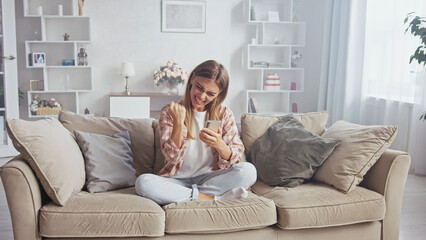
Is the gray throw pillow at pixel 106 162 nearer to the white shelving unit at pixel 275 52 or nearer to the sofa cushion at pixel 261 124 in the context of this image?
the sofa cushion at pixel 261 124

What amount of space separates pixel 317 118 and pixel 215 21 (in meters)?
3.04

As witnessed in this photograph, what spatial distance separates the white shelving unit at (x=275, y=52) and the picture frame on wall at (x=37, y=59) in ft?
8.14

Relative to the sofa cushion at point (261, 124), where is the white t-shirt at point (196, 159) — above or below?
below

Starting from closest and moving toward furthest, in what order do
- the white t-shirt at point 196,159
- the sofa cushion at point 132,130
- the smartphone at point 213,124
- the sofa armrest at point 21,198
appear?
the sofa armrest at point 21,198 → the smartphone at point 213,124 → the white t-shirt at point 196,159 → the sofa cushion at point 132,130

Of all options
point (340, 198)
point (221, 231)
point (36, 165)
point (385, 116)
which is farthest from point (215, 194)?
point (385, 116)

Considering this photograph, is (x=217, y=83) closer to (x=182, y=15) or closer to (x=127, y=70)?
(x=127, y=70)

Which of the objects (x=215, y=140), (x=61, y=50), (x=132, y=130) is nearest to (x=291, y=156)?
(x=215, y=140)

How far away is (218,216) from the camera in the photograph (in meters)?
1.90

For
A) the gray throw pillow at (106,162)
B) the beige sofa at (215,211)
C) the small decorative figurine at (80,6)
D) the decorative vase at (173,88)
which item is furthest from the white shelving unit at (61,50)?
the beige sofa at (215,211)

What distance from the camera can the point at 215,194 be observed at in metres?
2.11

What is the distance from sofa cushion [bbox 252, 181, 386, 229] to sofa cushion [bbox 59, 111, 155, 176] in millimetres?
736

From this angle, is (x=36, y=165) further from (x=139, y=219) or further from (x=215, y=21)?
(x=215, y=21)

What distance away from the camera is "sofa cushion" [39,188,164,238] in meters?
1.81

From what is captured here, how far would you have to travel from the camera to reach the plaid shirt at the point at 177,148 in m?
2.16
